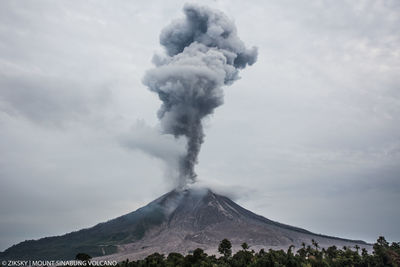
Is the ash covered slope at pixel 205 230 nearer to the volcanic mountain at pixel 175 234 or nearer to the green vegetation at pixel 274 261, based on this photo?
the volcanic mountain at pixel 175 234

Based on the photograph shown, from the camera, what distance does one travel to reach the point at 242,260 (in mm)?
64875

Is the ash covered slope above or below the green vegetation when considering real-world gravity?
above

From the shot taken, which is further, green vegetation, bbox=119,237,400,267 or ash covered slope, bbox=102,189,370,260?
ash covered slope, bbox=102,189,370,260

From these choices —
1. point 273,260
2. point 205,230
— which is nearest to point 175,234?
point 205,230

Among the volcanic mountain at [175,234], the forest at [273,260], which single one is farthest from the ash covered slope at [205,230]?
the forest at [273,260]

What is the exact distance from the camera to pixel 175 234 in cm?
14575

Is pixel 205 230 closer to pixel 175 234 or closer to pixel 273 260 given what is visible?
pixel 175 234

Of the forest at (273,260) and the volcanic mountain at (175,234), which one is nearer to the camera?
the forest at (273,260)

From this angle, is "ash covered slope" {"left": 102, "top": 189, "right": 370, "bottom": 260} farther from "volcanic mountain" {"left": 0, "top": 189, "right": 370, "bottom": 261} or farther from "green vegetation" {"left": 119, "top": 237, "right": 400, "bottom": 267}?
"green vegetation" {"left": 119, "top": 237, "right": 400, "bottom": 267}

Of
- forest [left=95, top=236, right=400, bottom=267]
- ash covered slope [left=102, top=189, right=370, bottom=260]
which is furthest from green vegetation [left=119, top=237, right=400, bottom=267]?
ash covered slope [left=102, top=189, right=370, bottom=260]

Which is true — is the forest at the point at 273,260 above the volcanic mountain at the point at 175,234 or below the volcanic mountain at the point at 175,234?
below

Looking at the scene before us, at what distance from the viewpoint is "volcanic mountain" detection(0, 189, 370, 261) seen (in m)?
133

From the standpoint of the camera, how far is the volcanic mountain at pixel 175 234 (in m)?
133

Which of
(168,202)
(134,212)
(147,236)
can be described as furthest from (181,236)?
(134,212)
